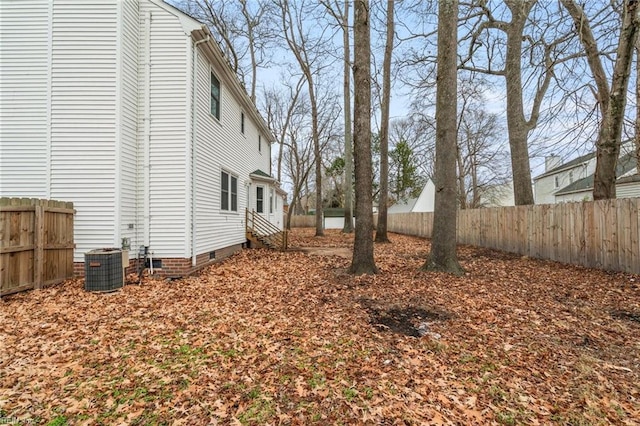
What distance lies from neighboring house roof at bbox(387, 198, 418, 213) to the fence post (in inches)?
1213

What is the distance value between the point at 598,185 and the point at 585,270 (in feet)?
7.75

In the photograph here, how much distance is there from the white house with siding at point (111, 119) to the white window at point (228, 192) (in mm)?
1694

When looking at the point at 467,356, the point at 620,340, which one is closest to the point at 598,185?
the point at 620,340

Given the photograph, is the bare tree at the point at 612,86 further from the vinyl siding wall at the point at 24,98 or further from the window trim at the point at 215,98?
the vinyl siding wall at the point at 24,98

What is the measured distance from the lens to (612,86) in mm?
7297

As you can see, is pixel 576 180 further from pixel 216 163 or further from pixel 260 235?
pixel 216 163

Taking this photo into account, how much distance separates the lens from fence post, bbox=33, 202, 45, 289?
563 cm

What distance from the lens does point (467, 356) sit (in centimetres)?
340

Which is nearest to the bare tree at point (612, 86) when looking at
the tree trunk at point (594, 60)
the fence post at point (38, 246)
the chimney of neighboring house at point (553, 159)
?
the tree trunk at point (594, 60)

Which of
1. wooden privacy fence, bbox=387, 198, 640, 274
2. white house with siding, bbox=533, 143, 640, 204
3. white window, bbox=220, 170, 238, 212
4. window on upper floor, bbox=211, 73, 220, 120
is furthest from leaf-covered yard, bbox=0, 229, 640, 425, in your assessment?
white house with siding, bbox=533, 143, 640, 204

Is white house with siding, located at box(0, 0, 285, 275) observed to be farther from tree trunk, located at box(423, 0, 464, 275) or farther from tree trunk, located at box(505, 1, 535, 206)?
tree trunk, located at box(505, 1, 535, 206)

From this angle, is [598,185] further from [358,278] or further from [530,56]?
[358,278]

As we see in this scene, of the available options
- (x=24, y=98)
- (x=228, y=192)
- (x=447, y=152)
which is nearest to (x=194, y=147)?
(x=228, y=192)

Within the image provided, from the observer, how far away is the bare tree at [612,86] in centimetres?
657
